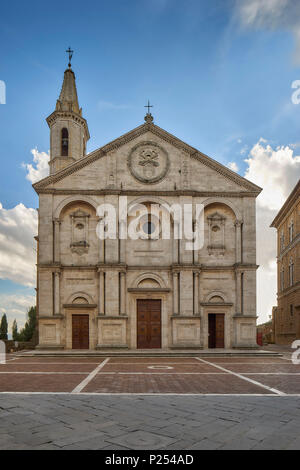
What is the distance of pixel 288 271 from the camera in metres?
44.4

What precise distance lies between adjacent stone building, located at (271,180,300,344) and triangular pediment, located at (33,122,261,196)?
33.5 feet

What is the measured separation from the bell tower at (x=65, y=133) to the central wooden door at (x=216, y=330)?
747 inches

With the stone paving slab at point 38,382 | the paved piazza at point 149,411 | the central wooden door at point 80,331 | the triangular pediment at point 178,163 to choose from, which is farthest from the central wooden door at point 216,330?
the stone paving slab at point 38,382

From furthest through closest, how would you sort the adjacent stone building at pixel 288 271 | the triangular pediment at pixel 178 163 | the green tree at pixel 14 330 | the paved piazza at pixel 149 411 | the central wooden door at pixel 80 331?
1. the green tree at pixel 14 330
2. the adjacent stone building at pixel 288 271
3. the triangular pediment at pixel 178 163
4. the central wooden door at pixel 80 331
5. the paved piazza at pixel 149 411

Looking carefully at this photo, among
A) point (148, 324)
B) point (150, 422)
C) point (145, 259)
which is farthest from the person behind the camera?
point (145, 259)

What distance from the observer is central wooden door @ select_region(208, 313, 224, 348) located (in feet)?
98.1

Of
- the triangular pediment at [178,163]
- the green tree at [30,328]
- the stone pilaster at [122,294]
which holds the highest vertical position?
the triangular pediment at [178,163]

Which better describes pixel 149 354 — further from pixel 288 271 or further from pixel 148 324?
pixel 288 271

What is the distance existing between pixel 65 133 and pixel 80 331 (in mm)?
18857

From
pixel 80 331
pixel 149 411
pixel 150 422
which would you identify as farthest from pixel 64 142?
pixel 150 422

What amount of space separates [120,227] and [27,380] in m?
16.0

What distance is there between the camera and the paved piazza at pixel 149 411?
6.95m

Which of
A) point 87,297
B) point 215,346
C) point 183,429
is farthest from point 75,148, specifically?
point 183,429

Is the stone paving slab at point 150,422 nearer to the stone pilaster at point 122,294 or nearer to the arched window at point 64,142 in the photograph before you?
the stone pilaster at point 122,294
